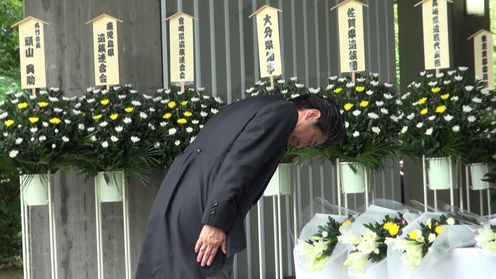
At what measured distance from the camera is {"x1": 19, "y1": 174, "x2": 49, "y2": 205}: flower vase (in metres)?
4.29

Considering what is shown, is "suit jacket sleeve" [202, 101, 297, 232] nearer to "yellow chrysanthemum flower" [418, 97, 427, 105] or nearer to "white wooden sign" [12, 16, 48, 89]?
"yellow chrysanthemum flower" [418, 97, 427, 105]

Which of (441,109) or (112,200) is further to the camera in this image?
(112,200)

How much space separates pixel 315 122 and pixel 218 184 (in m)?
0.41

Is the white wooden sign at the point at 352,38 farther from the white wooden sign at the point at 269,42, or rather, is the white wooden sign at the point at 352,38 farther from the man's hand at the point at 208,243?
the man's hand at the point at 208,243

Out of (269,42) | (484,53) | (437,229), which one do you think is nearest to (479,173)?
(484,53)

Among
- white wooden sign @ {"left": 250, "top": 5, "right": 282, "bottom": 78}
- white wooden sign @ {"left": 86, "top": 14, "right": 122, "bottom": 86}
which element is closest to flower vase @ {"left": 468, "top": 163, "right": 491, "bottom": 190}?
white wooden sign @ {"left": 250, "top": 5, "right": 282, "bottom": 78}

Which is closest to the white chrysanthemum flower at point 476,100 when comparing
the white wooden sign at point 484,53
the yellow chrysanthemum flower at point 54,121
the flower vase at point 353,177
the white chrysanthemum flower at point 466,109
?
the white chrysanthemum flower at point 466,109

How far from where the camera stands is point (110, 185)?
446 centimetres

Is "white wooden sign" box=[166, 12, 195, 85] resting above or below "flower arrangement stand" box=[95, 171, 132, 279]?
above

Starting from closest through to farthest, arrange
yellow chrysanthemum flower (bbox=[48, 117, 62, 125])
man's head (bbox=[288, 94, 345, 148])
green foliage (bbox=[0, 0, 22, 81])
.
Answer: man's head (bbox=[288, 94, 345, 148]), yellow chrysanthemum flower (bbox=[48, 117, 62, 125]), green foliage (bbox=[0, 0, 22, 81])

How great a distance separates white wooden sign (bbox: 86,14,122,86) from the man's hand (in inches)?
98.1

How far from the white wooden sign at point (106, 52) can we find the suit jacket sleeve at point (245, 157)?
8.07 feet

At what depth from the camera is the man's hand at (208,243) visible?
223 centimetres

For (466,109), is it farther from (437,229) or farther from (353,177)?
(437,229)
